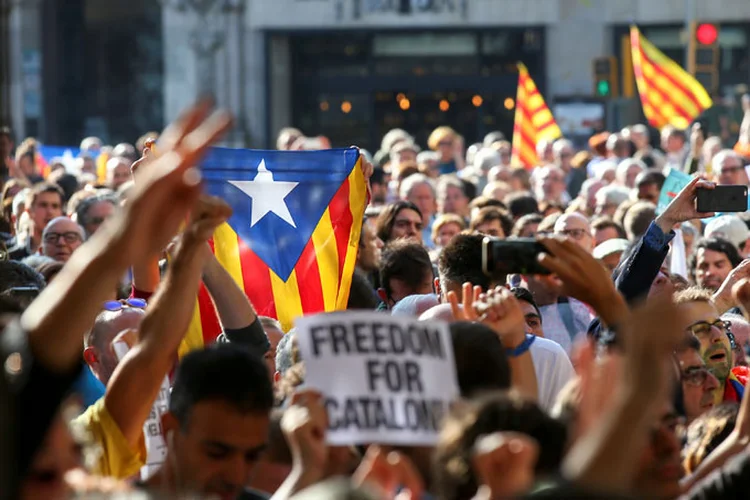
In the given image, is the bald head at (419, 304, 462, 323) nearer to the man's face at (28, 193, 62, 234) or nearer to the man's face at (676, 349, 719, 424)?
the man's face at (676, 349, 719, 424)

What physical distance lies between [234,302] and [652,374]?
318 cm

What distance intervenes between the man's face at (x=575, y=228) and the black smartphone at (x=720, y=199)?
220 cm

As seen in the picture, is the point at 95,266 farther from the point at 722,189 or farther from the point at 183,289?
the point at 722,189

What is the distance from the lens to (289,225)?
7871 mm

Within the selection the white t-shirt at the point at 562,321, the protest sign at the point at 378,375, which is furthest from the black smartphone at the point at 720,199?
the protest sign at the point at 378,375

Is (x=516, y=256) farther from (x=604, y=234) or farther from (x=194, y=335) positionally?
(x=604, y=234)

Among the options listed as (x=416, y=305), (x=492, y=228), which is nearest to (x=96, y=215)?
(x=492, y=228)

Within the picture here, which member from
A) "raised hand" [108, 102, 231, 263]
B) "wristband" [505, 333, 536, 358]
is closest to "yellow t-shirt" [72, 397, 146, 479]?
"wristband" [505, 333, 536, 358]

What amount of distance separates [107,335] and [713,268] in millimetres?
4562

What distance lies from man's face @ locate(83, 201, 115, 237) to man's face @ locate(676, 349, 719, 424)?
549 cm

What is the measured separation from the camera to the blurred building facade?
3334cm

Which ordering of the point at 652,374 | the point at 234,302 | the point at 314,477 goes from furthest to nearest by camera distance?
the point at 234,302 → the point at 314,477 → the point at 652,374

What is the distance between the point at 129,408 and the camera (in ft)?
15.1

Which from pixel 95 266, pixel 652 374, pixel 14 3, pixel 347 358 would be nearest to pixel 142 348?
pixel 347 358
